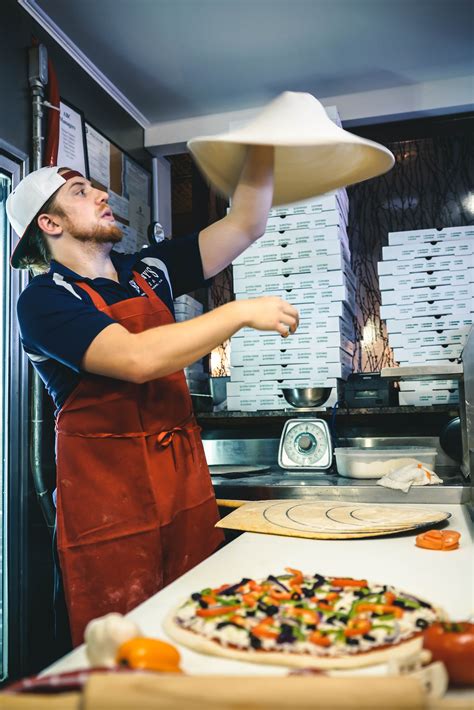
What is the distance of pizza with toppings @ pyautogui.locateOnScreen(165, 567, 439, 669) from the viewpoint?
0.89 m

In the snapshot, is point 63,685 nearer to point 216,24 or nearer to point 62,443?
point 62,443

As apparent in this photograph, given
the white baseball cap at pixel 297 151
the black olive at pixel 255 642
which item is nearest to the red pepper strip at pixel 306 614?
the black olive at pixel 255 642

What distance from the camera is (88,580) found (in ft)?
5.57

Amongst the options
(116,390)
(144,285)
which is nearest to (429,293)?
(144,285)

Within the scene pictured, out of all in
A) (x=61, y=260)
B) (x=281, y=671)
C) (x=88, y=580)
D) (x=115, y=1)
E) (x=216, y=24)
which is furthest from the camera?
(x=216, y=24)

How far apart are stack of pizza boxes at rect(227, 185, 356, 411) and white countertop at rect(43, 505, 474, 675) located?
160 cm

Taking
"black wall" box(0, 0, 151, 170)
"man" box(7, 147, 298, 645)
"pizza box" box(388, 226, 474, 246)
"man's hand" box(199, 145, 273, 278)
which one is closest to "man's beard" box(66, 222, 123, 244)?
"man" box(7, 147, 298, 645)

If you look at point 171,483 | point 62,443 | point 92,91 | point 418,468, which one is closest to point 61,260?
point 62,443

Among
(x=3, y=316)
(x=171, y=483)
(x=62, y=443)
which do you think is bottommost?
(x=171, y=483)

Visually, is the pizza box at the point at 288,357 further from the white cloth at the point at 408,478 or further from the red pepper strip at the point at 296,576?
the red pepper strip at the point at 296,576

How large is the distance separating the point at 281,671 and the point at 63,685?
0.32m

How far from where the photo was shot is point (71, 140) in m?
3.29

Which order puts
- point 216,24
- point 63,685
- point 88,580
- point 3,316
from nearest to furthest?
1. point 63,685
2. point 88,580
3. point 3,316
4. point 216,24

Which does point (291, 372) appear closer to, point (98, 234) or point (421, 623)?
point (98, 234)
